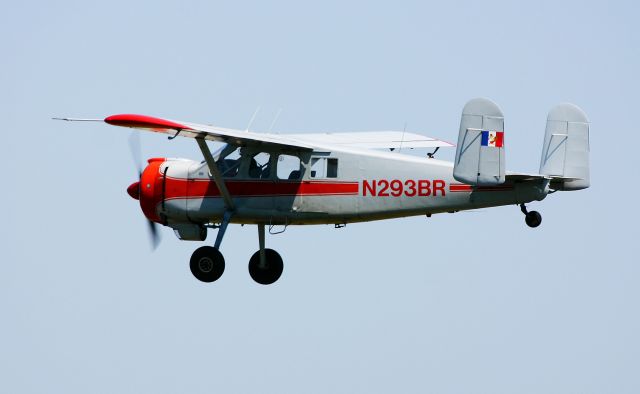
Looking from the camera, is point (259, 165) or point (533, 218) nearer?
point (533, 218)

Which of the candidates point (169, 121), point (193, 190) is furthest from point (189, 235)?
point (169, 121)

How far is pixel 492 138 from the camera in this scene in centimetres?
2439

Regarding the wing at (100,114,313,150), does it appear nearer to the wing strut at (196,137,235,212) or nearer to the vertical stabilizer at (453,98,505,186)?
the wing strut at (196,137,235,212)

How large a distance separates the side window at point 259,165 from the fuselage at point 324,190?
0.5 inches

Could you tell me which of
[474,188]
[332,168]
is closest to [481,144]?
[474,188]

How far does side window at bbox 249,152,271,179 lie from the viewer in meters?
26.2

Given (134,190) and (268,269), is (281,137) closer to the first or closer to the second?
(268,269)

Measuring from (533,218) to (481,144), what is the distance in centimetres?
148

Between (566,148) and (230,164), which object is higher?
(566,148)

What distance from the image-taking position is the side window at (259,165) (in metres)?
26.2

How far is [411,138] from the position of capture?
29094mm

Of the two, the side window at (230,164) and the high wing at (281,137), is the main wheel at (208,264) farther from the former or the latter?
the high wing at (281,137)

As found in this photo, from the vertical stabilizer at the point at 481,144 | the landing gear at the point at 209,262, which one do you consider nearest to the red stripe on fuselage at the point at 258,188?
the landing gear at the point at 209,262

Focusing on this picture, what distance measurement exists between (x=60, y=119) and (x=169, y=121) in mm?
1665
